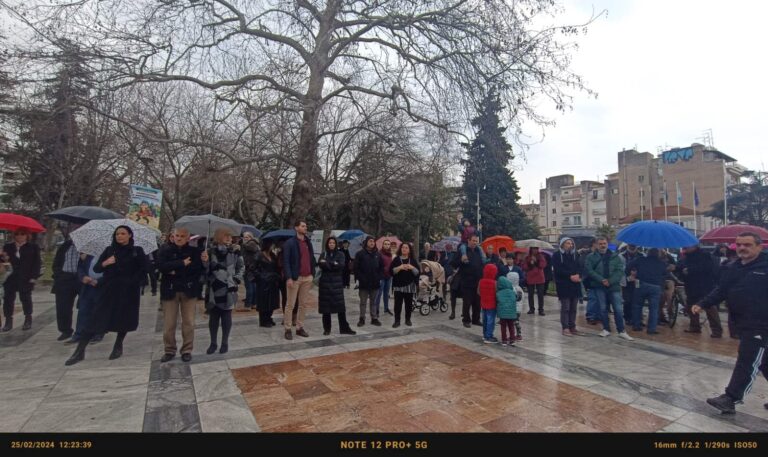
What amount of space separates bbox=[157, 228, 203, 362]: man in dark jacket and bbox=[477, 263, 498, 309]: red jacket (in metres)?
4.55

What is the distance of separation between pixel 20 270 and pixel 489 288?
8648 mm

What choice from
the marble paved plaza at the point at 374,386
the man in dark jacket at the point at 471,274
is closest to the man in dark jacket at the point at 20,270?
the marble paved plaza at the point at 374,386

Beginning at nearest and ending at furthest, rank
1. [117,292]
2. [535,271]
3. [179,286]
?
[179,286] < [117,292] < [535,271]

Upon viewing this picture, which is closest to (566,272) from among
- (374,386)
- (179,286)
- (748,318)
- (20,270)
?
(748,318)

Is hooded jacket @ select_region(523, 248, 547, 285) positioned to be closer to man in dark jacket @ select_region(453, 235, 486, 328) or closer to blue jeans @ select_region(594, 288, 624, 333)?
blue jeans @ select_region(594, 288, 624, 333)

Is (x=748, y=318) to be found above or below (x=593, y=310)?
above

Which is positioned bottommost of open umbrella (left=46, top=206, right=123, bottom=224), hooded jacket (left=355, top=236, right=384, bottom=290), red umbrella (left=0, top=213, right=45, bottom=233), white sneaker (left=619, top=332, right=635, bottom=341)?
white sneaker (left=619, top=332, right=635, bottom=341)

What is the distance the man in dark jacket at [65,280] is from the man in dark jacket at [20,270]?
1.05m

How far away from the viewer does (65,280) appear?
6.14 m

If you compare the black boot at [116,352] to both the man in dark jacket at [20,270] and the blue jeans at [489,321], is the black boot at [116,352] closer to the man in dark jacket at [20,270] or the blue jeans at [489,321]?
the man in dark jacket at [20,270]

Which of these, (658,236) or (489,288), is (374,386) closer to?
(489,288)

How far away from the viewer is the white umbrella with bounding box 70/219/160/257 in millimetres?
5273

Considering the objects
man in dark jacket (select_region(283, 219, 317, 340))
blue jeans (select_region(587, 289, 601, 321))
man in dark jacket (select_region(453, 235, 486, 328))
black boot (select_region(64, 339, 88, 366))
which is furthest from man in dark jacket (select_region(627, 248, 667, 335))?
black boot (select_region(64, 339, 88, 366))
